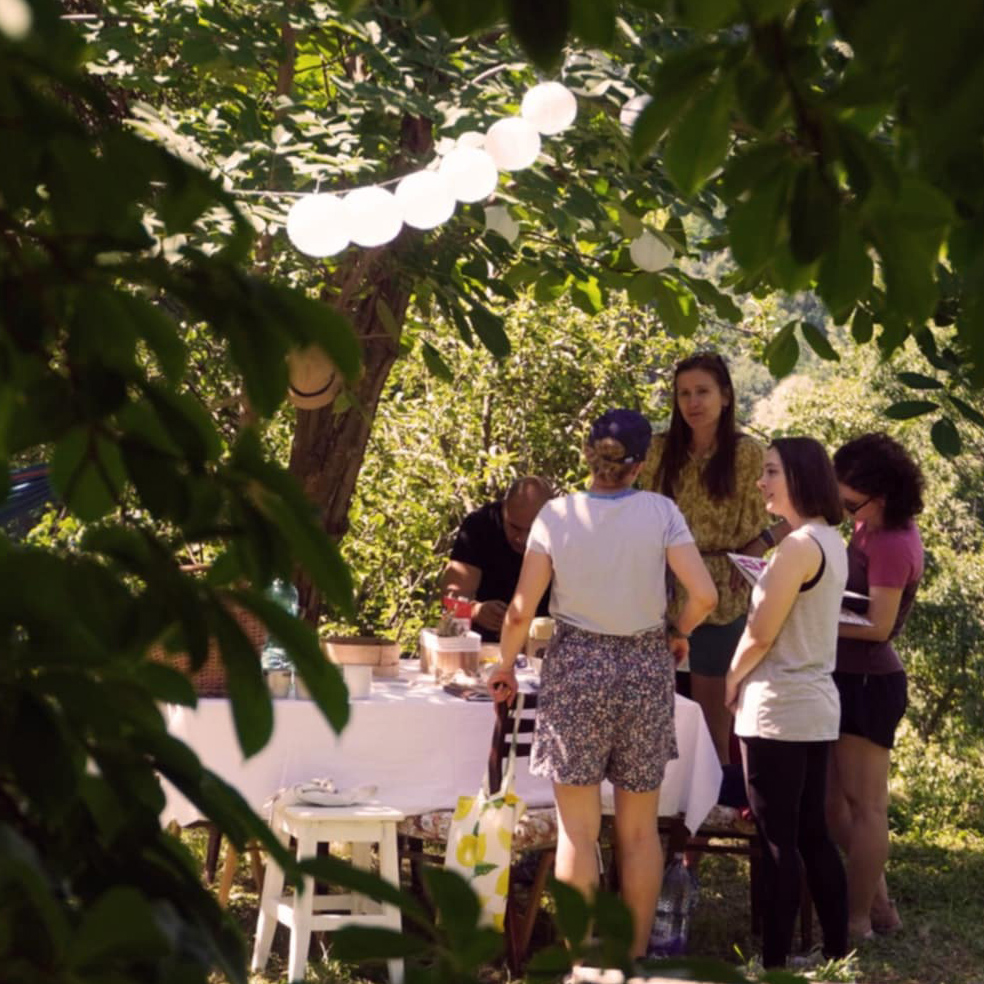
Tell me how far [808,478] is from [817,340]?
2148 mm

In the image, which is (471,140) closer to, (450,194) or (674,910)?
(450,194)

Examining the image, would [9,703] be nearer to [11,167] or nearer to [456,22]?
[11,167]

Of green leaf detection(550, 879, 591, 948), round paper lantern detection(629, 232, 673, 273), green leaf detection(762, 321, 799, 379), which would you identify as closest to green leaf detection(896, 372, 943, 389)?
green leaf detection(762, 321, 799, 379)

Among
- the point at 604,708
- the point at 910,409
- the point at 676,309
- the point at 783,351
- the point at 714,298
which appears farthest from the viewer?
the point at 604,708

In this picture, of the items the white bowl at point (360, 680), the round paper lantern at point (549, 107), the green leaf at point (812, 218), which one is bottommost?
the white bowl at point (360, 680)

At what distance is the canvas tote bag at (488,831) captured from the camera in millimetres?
5016

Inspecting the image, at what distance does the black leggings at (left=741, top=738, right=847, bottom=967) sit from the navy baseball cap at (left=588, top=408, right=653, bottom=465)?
100 centimetres

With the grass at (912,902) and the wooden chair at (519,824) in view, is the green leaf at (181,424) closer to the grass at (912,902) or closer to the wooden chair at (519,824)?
the grass at (912,902)

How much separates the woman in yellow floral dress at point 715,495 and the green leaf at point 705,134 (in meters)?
4.84

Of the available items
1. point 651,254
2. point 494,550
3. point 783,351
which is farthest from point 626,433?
point 783,351

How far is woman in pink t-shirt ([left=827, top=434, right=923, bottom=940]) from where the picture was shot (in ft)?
18.3

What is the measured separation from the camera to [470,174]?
4105mm

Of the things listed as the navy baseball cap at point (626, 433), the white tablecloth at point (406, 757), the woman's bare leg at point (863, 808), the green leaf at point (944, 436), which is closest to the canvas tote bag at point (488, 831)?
the white tablecloth at point (406, 757)

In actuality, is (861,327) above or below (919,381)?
above
